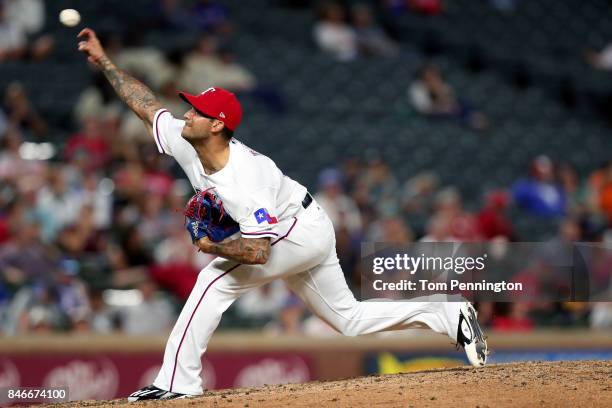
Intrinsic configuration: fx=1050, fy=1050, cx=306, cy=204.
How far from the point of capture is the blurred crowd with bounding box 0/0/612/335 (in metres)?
8.32

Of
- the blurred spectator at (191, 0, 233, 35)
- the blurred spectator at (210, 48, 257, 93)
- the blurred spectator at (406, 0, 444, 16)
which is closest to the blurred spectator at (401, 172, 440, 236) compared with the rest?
the blurred spectator at (210, 48, 257, 93)

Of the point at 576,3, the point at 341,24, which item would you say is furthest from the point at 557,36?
the point at 341,24

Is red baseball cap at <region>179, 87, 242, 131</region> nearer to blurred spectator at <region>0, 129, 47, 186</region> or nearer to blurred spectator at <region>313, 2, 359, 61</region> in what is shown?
blurred spectator at <region>0, 129, 47, 186</region>

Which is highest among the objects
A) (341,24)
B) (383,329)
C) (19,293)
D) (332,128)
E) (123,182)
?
(341,24)

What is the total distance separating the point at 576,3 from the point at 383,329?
31.8 feet

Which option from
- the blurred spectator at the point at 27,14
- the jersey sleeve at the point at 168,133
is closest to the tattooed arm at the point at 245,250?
the jersey sleeve at the point at 168,133

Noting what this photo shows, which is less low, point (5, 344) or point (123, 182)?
point (123, 182)

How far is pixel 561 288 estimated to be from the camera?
255 inches

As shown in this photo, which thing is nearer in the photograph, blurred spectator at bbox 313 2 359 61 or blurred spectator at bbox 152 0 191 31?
blurred spectator at bbox 152 0 191 31

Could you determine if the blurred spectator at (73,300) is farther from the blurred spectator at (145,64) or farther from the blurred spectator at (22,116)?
the blurred spectator at (145,64)

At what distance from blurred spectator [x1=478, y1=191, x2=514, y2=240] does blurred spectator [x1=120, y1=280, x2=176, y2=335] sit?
118 inches

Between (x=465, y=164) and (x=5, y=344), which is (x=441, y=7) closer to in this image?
(x=465, y=164)

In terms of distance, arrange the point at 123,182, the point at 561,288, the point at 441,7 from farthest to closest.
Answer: the point at 441,7, the point at 123,182, the point at 561,288

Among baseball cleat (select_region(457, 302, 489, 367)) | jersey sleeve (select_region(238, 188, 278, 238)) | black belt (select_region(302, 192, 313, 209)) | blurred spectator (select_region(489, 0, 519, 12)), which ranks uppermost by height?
blurred spectator (select_region(489, 0, 519, 12))
